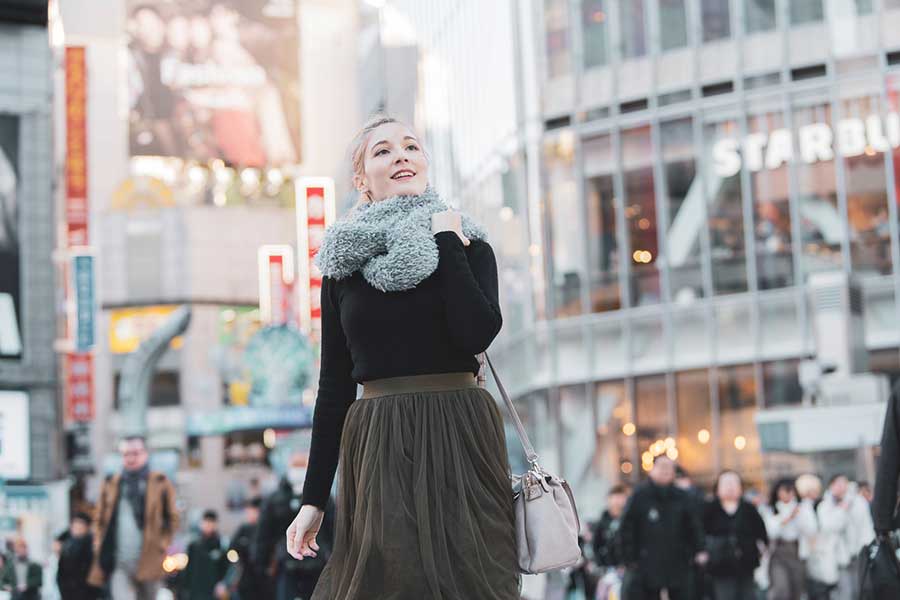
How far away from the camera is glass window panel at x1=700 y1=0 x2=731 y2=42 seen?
105ft

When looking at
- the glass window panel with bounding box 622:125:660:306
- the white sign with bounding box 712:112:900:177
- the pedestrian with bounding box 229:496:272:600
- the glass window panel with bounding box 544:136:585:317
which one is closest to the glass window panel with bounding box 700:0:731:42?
the white sign with bounding box 712:112:900:177

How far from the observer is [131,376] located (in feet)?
153

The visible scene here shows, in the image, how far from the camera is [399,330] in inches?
179

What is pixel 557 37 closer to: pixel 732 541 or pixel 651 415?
pixel 651 415

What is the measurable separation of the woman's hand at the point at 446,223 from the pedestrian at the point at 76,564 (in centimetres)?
1089

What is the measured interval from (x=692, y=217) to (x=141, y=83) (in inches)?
1187

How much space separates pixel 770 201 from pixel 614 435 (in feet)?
18.1

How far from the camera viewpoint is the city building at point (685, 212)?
30469 millimetres

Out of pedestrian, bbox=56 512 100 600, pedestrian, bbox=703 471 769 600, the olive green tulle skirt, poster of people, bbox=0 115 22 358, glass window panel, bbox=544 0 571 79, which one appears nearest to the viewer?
the olive green tulle skirt

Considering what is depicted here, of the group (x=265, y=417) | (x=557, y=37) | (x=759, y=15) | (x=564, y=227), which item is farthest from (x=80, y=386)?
(x=759, y=15)

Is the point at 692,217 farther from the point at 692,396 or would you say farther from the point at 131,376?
the point at 131,376

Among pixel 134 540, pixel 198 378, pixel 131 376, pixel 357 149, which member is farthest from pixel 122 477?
pixel 198 378

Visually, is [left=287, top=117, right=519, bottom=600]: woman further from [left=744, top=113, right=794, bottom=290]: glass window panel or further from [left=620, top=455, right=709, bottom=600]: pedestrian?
[left=744, top=113, right=794, bottom=290]: glass window panel

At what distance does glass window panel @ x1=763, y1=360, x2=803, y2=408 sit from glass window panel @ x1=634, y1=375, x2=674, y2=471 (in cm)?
219
